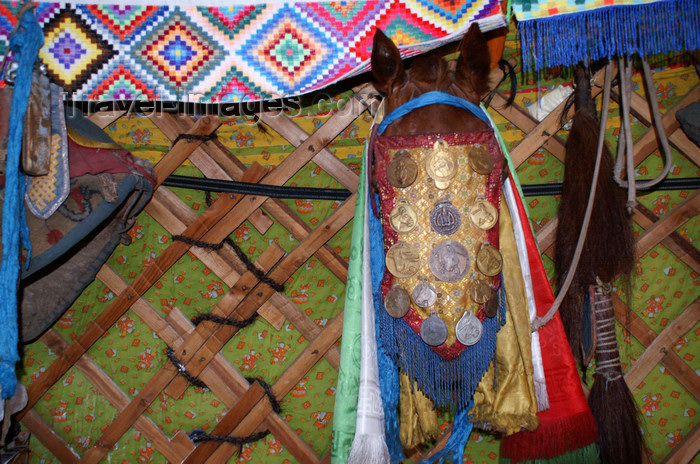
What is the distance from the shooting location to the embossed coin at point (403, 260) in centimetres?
114

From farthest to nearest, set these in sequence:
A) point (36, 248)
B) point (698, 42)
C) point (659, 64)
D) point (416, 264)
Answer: point (659, 64)
point (36, 248)
point (698, 42)
point (416, 264)

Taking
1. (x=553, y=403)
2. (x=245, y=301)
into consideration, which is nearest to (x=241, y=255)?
(x=245, y=301)

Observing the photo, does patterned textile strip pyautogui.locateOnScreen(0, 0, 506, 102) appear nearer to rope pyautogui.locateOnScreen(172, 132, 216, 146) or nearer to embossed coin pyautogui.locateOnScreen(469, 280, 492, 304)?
rope pyautogui.locateOnScreen(172, 132, 216, 146)

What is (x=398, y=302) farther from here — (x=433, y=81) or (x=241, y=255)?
(x=241, y=255)

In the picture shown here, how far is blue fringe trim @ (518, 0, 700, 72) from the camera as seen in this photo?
125 cm

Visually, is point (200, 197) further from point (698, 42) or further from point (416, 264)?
point (698, 42)

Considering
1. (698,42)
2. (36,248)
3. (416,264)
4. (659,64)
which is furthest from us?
(659,64)

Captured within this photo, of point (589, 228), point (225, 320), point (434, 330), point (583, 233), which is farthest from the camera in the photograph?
point (225, 320)

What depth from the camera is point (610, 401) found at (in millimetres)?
1436

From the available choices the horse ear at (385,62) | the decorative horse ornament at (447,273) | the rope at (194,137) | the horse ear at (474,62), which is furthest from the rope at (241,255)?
the horse ear at (474,62)

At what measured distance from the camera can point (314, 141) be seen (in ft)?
5.23

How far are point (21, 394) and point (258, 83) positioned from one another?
100 centimetres

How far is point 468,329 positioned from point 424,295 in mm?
110

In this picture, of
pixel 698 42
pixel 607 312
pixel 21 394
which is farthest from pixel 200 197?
pixel 698 42
